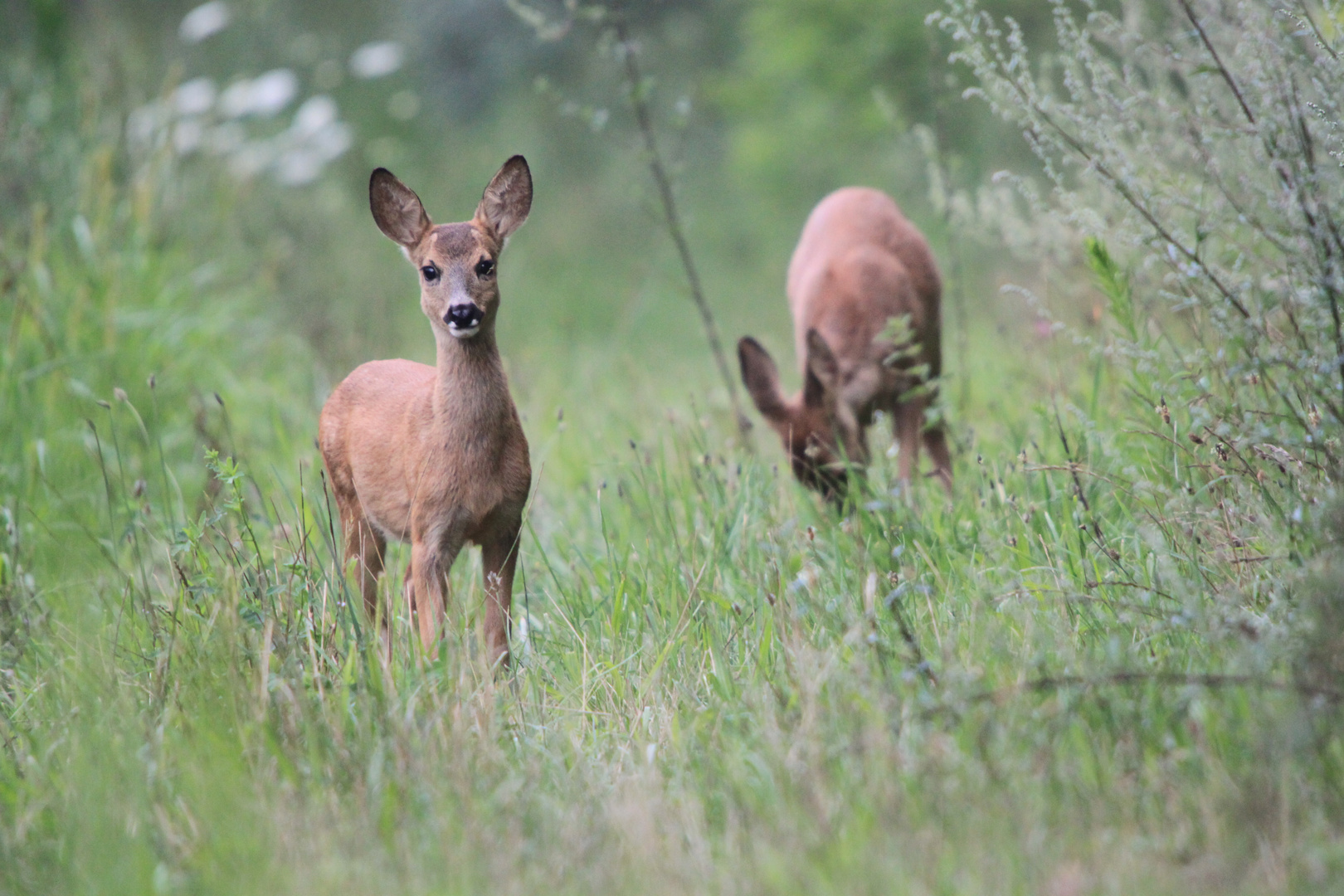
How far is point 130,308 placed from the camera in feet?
25.1

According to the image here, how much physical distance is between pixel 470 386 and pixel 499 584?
62 centimetres

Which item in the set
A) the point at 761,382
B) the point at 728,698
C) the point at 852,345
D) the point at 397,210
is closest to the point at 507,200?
the point at 397,210

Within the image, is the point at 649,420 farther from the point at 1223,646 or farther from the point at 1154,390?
the point at 1223,646

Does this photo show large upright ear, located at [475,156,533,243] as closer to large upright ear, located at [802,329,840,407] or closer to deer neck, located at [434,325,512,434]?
deer neck, located at [434,325,512,434]

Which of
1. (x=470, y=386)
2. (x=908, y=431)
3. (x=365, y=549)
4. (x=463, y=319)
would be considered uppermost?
(x=463, y=319)

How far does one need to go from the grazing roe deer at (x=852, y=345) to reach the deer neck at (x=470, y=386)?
5.38 ft

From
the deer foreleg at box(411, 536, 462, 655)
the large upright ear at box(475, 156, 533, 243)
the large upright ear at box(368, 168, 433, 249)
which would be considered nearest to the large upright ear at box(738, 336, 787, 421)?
the large upright ear at box(475, 156, 533, 243)

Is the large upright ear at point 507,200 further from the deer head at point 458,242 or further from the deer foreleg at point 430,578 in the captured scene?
the deer foreleg at point 430,578

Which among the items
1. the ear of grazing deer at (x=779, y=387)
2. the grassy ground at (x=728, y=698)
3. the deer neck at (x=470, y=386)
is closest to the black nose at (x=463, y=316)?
the deer neck at (x=470, y=386)

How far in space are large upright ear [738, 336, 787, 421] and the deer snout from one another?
2.25m

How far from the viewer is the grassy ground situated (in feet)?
8.16

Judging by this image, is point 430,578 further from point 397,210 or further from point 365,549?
point 397,210

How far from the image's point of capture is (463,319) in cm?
361

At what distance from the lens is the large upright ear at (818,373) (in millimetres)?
5613
